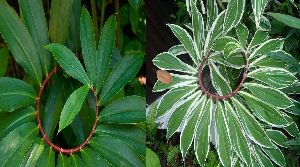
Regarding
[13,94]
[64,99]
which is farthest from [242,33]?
[13,94]

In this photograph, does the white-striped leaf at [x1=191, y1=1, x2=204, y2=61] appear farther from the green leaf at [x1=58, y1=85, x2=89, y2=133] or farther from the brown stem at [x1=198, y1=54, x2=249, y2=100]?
the green leaf at [x1=58, y1=85, x2=89, y2=133]

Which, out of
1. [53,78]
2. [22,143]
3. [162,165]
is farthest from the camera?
[162,165]

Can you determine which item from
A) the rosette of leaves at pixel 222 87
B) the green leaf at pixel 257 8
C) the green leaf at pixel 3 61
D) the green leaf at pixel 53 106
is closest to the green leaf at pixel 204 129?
the rosette of leaves at pixel 222 87

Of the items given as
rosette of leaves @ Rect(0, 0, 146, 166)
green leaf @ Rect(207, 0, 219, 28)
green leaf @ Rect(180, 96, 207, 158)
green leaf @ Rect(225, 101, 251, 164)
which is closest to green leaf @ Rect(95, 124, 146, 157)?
rosette of leaves @ Rect(0, 0, 146, 166)

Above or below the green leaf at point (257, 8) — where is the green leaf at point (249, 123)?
below

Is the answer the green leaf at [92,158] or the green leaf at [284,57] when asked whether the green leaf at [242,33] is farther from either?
the green leaf at [92,158]

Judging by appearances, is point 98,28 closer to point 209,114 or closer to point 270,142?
point 209,114

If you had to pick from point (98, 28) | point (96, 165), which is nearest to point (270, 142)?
point (96, 165)
